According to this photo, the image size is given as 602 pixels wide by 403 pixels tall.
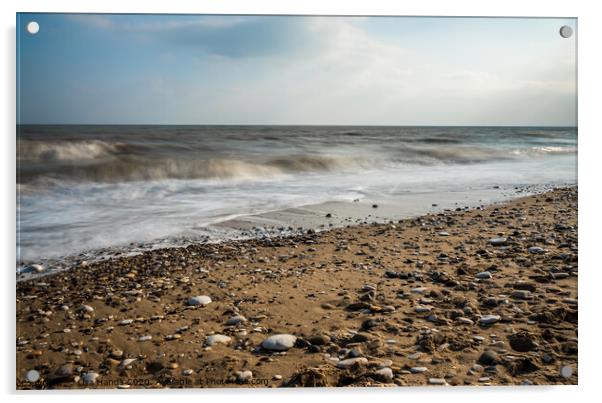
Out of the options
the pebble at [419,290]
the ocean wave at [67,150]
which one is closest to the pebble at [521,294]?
the pebble at [419,290]

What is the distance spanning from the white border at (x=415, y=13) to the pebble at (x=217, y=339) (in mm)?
272

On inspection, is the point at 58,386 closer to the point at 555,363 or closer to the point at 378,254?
the point at 378,254

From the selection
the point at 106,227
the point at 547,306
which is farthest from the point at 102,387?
the point at 547,306

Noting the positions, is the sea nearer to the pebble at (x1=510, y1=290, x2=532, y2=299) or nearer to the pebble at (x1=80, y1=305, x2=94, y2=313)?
the pebble at (x1=80, y1=305, x2=94, y2=313)

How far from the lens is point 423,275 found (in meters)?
3.22

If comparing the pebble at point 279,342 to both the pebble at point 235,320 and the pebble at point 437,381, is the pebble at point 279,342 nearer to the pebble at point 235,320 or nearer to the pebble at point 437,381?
the pebble at point 235,320

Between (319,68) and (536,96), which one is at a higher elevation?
(319,68)

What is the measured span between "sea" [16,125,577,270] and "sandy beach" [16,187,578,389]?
19cm

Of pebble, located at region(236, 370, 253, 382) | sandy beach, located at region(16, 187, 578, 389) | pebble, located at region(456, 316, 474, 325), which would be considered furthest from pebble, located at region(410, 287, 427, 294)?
pebble, located at region(236, 370, 253, 382)

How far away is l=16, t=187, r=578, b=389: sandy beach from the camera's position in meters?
2.71

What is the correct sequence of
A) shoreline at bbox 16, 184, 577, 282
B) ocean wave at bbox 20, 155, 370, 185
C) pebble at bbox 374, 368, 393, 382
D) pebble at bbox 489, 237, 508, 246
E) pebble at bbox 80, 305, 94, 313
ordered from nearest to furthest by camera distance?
pebble at bbox 374, 368, 393, 382 → pebble at bbox 80, 305, 94, 313 → ocean wave at bbox 20, 155, 370, 185 → shoreline at bbox 16, 184, 577, 282 → pebble at bbox 489, 237, 508, 246

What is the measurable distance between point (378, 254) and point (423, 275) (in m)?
0.36

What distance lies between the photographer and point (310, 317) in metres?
2.92

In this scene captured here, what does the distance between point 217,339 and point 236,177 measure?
123 centimetres
